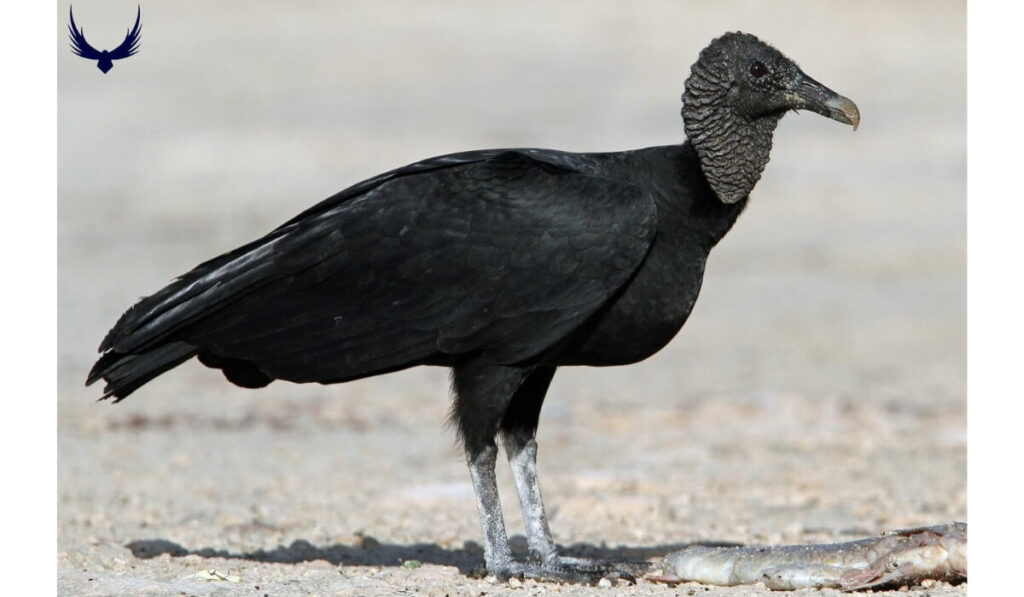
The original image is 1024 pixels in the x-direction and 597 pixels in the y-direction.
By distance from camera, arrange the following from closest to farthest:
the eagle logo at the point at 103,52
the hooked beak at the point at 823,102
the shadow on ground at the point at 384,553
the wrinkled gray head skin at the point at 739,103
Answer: the hooked beak at the point at 823,102 → the wrinkled gray head skin at the point at 739,103 → the eagle logo at the point at 103,52 → the shadow on ground at the point at 384,553

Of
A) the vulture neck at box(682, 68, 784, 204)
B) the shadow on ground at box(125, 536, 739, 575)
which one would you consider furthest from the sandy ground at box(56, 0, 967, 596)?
the vulture neck at box(682, 68, 784, 204)

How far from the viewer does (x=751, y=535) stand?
7352 millimetres

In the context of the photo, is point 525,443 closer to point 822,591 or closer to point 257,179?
point 822,591

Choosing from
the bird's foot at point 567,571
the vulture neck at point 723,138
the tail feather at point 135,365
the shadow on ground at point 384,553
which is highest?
the vulture neck at point 723,138

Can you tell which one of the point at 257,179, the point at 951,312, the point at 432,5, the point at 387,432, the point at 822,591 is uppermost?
the point at 432,5

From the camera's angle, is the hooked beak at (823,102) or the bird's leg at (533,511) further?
the bird's leg at (533,511)

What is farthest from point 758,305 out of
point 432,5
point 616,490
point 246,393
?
→ point 432,5

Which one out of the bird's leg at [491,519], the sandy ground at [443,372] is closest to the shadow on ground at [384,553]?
the sandy ground at [443,372]

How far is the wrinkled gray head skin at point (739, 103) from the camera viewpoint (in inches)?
229

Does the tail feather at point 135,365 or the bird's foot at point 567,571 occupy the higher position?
the tail feather at point 135,365

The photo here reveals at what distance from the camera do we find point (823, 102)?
574 cm

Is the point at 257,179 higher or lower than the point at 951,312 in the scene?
higher

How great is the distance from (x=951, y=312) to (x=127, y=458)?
854cm

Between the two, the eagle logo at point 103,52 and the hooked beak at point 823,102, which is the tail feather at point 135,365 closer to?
the eagle logo at point 103,52
